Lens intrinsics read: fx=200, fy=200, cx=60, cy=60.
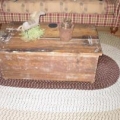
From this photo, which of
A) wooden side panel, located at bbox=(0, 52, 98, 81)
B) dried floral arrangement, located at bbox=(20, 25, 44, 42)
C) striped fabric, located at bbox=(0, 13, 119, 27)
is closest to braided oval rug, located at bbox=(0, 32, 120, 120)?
wooden side panel, located at bbox=(0, 52, 98, 81)

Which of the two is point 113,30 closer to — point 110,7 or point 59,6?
point 110,7

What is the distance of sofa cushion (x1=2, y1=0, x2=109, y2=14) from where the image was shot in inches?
111

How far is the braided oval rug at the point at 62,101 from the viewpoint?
1.82 metres

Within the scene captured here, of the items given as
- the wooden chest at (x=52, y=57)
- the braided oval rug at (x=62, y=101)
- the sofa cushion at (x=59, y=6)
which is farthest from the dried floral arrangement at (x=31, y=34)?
the sofa cushion at (x=59, y=6)

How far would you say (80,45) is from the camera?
1929mm

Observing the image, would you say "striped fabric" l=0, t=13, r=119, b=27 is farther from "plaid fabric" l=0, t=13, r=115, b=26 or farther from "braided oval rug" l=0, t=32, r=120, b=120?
"braided oval rug" l=0, t=32, r=120, b=120

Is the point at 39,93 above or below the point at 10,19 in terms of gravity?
below

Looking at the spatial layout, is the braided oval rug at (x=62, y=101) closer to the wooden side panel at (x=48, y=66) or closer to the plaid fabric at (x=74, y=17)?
the wooden side panel at (x=48, y=66)

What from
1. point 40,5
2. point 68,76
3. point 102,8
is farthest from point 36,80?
point 102,8

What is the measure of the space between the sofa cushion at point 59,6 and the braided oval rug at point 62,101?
1.05 metres

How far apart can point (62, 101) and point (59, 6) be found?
57.9 inches

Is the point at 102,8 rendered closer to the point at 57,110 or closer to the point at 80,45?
the point at 80,45

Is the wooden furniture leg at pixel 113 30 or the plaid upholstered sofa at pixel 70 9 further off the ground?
the plaid upholstered sofa at pixel 70 9

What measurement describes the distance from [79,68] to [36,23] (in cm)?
64
